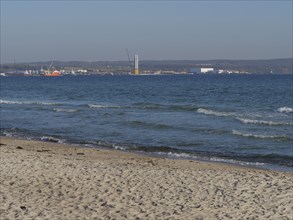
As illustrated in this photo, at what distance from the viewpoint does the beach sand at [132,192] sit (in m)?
9.44

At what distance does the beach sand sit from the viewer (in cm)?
944

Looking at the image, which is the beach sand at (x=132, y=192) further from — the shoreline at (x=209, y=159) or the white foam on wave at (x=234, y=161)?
the white foam on wave at (x=234, y=161)

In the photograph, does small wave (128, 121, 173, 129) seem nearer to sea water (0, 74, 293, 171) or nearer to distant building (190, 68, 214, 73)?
sea water (0, 74, 293, 171)

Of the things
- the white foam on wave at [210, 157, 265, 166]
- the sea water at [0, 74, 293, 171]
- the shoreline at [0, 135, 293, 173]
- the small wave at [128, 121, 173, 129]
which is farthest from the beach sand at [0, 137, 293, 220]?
the small wave at [128, 121, 173, 129]

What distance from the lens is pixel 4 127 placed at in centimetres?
2845

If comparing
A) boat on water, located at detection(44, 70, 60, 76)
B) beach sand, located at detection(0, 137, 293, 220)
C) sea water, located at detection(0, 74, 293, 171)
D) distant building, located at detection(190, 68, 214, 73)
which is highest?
beach sand, located at detection(0, 137, 293, 220)

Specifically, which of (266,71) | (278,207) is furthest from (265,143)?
(266,71)

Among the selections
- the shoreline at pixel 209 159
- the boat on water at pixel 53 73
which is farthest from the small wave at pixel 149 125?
the boat on water at pixel 53 73

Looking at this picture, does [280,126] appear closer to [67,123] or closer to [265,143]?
[265,143]

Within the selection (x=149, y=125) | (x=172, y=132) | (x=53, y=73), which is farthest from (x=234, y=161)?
(x=53, y=73)

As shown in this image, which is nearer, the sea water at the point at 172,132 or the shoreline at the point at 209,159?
the shoreline at the point at 209,159

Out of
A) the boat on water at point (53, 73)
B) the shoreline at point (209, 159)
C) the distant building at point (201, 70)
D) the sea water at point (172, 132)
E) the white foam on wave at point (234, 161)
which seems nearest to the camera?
the shoreline at point (209, 159)

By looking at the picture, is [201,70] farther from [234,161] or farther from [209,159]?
[234,161]

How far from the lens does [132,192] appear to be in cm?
1100
